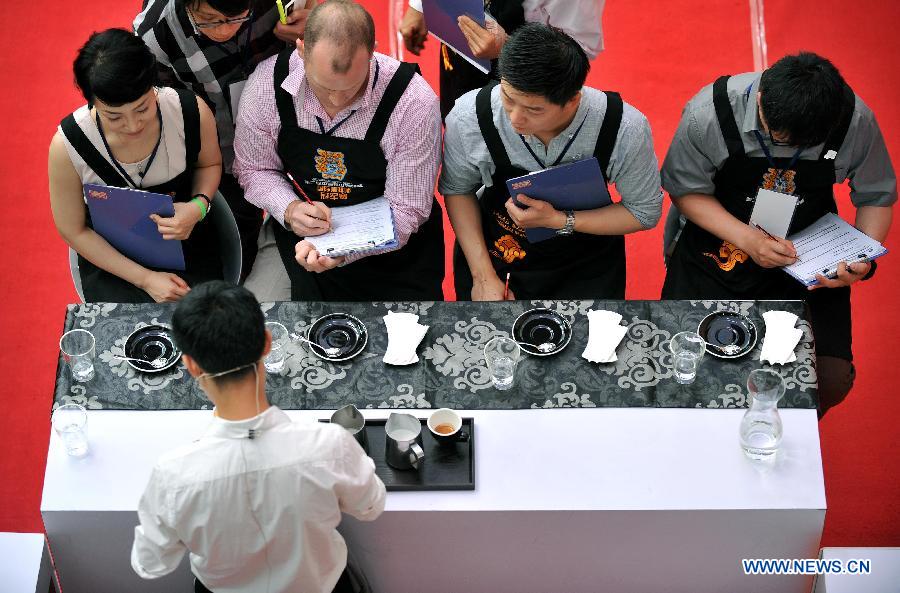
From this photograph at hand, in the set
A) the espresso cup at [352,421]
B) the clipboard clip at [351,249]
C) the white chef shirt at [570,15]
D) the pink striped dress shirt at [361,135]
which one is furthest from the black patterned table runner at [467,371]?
the white chef shirt at [570,15]

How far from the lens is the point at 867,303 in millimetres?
4043

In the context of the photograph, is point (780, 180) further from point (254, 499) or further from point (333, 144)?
point (254, 499)

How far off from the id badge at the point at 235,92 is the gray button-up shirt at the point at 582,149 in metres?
0.71

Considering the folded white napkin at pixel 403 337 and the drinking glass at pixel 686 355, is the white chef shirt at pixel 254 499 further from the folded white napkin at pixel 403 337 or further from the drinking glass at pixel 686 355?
the drinking glass at pixel 686 355

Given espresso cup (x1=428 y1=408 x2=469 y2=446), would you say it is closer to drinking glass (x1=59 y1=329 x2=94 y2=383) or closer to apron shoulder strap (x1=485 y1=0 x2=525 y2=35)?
drinking glass (x1=59 y1=329 x2=94 y2=383)

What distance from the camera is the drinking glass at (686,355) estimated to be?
2.75m

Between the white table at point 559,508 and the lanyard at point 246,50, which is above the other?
the lanyard at point 246,50

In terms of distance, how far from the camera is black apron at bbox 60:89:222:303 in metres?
3.05

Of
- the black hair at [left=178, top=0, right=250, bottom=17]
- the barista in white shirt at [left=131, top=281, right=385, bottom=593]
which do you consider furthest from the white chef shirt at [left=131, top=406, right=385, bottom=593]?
the black hair at [left=178, top=0, right=250, bottom=17]

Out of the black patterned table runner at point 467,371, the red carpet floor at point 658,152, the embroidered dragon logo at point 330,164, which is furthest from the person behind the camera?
the red carpet floor at point 658,152

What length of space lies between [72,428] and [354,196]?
118 centimetres

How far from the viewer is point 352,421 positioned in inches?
102

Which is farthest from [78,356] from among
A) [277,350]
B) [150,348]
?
[277,350]

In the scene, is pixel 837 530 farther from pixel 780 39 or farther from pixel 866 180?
pixel 780 39
